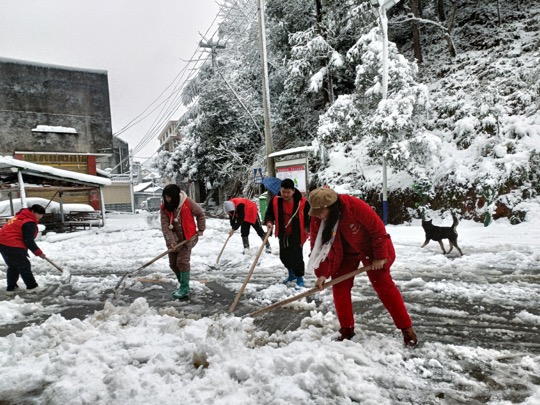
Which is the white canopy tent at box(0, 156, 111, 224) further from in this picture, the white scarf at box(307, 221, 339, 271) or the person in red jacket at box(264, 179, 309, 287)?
the white scarf at box(307, 221, 339, 271)

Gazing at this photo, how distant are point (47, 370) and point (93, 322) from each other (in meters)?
1.07

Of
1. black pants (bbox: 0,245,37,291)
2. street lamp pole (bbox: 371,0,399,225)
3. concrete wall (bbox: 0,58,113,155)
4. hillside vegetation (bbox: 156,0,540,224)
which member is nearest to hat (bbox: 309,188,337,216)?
black pants (bbox: 0,245,37,291)

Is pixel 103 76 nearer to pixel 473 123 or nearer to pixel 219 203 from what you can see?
pixel 219 203

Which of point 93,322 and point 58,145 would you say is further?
point 58,145

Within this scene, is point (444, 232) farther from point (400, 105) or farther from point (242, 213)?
point (400, 105)

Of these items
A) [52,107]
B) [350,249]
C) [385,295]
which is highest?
[52,107]

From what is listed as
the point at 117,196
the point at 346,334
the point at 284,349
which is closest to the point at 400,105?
the point at 346,334

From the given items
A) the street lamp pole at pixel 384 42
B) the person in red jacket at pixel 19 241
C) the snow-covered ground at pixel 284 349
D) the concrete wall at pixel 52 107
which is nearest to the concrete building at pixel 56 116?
the concrete wall at pixel 52 107

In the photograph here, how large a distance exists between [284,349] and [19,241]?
473 centimetres

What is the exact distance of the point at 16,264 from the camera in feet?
18.1

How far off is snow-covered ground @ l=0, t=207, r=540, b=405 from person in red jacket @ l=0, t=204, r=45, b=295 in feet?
1.31

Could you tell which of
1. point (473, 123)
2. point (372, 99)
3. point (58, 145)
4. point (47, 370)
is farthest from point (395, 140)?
point (58, 145)

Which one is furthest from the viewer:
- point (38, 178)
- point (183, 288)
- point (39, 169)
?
point (38, 178)

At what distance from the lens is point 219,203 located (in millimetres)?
22516
